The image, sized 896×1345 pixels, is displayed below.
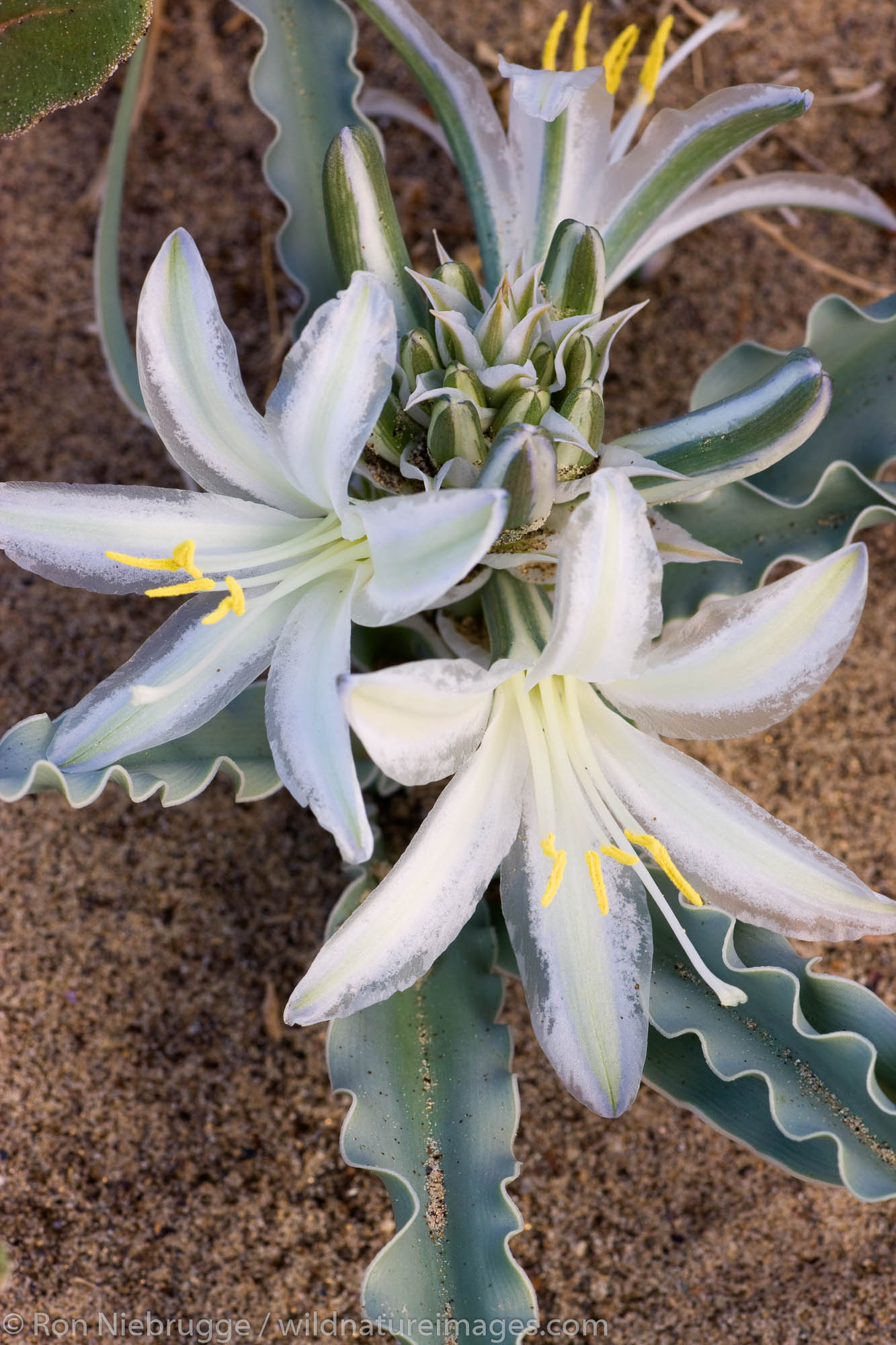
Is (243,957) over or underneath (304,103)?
underneath

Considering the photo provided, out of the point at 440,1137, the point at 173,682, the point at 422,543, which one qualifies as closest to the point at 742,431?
the point at 422,543

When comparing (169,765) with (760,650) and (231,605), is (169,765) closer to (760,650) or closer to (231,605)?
(231,605)

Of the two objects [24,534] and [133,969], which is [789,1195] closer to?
[133,969]

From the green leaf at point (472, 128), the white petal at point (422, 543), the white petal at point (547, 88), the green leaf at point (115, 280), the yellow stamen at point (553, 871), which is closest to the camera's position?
the white petal at point (422, 543)

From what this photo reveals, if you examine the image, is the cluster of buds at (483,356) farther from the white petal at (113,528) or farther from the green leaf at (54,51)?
the green leaf at (54,51)

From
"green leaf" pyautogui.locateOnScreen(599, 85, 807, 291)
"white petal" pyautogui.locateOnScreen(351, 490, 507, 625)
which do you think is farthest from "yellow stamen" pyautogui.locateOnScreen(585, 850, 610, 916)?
"green leaf" pyautogui.locateOnScreen(599, 85, 807, 291)

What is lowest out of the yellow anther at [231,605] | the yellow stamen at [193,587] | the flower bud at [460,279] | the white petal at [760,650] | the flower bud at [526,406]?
the white petal at [760,650]

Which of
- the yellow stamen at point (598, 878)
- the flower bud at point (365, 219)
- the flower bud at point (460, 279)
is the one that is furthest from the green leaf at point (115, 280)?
the yellow stamen at point (598, 878)
